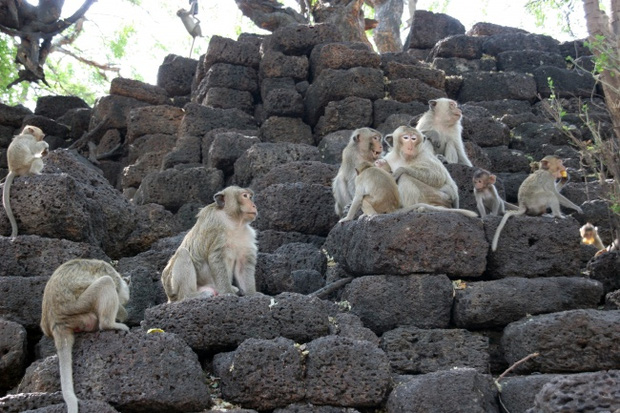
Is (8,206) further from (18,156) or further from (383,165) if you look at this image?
(383,165)

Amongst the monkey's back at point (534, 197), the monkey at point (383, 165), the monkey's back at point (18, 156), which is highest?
the monkey's back at point (18, 156)

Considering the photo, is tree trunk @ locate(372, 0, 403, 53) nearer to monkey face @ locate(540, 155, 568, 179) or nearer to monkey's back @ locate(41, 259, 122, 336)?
monkey face @ locate(540, 155, 568, 179)

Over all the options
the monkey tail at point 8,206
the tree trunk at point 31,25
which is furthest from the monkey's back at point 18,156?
the tree trunk at point 31,25

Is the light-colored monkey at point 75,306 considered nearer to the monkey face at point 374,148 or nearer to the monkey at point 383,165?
the monkey at point 383,165

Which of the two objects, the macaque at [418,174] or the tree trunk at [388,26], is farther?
the tree trunk at [388,26]

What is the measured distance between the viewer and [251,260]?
995cm

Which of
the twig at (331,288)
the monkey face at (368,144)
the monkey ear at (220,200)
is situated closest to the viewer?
the monkey ear at (220,200)

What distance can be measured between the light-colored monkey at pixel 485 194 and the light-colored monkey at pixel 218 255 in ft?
10.9

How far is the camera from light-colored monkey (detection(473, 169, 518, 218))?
38.4ft

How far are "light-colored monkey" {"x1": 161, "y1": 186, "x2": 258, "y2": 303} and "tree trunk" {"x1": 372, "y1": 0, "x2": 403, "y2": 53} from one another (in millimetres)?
15583

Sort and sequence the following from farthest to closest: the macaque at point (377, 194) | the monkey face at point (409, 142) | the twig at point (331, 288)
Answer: the monkey face at point (409, 142) < the macaque at point (377, 194) < the twig at point (331, 288)

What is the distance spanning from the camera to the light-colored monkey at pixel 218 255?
31.3 feet

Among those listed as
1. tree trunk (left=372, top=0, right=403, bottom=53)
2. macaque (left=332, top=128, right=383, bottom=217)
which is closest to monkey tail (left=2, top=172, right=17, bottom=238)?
macaque (left=332, top=128, right=383, bottom=217)

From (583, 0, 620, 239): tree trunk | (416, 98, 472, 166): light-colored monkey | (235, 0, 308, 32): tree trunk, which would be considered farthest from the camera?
(235, 0, 308, 32): tree trunk
